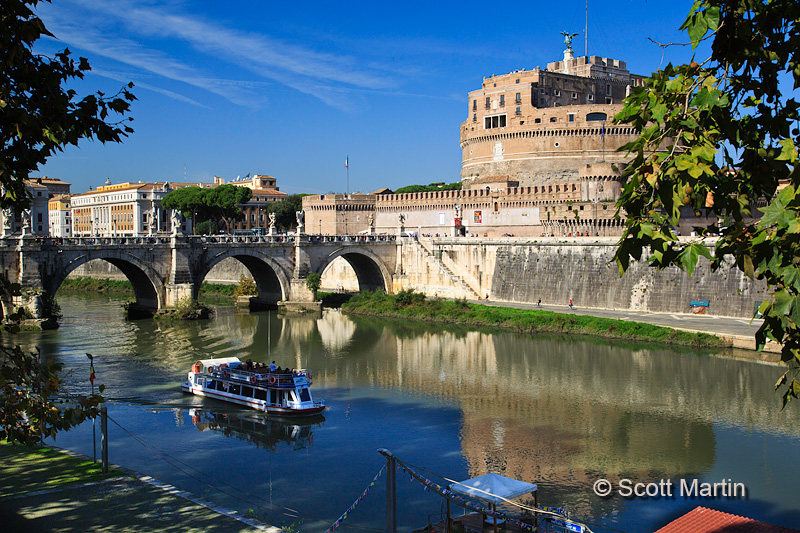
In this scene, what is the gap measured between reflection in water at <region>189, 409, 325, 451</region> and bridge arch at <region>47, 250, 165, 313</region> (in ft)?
55.7

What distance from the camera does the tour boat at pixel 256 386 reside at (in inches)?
803

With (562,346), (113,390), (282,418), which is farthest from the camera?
(562,346)

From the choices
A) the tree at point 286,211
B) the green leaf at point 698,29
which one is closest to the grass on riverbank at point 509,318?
the green leaf at point 698,29

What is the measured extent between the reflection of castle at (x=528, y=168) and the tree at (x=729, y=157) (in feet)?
130

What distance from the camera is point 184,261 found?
3856 centimetres

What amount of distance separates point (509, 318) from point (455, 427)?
1706cm

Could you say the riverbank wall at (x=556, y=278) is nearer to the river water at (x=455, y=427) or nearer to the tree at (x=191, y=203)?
the river water at (x=455, y=427)

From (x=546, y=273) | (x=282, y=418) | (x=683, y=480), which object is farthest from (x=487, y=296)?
(x=683, y=480)

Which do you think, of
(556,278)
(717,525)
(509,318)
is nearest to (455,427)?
(717,525)

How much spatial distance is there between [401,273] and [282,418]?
90.7 ft

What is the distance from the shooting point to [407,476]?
606 inches

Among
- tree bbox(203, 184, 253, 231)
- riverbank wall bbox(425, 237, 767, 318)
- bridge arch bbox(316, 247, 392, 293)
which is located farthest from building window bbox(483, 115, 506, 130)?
tree bbox(203, 184, 253, 231)

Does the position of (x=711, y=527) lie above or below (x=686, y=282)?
below

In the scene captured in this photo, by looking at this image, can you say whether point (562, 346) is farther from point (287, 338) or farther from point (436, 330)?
point (287, 338)
